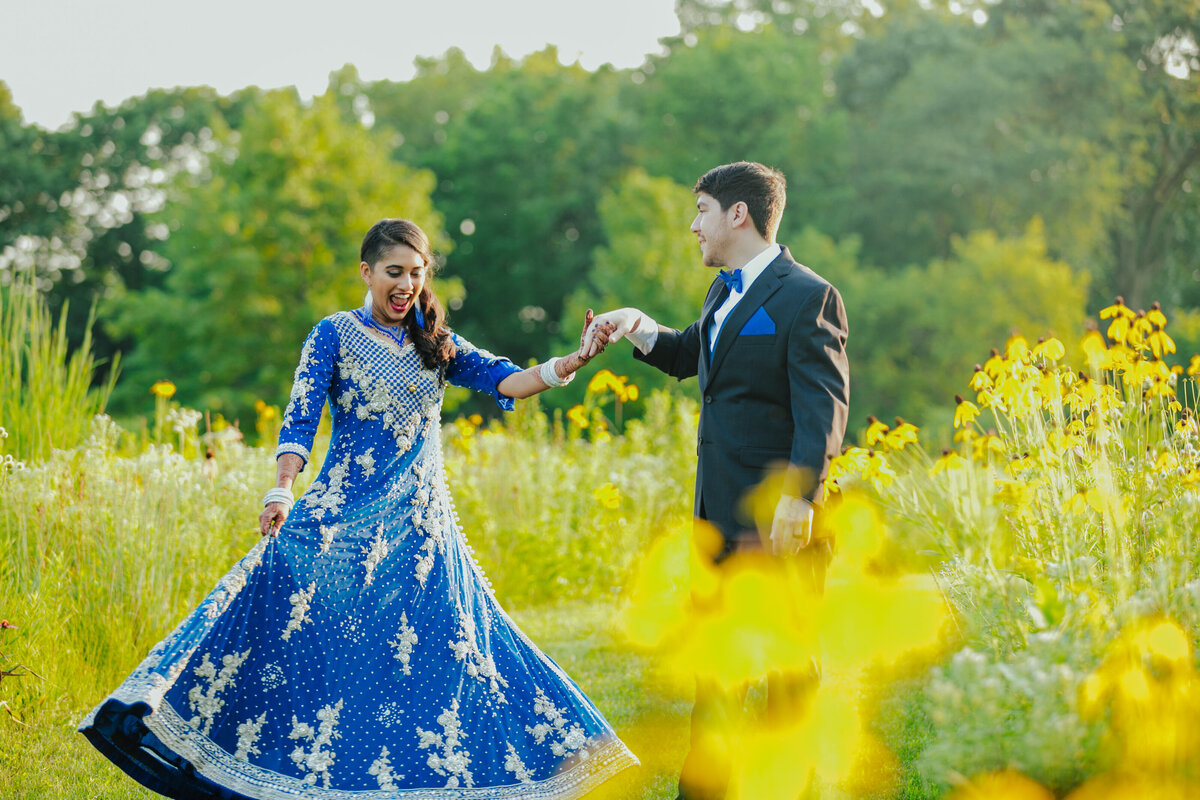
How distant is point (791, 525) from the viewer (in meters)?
2.98

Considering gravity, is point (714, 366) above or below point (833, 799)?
above

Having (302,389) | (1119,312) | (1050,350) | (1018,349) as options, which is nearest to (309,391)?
(302,389)

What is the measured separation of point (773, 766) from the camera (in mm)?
3369

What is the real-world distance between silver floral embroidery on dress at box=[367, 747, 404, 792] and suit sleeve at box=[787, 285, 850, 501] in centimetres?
139

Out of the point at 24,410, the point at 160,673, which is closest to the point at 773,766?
the point at 160,673

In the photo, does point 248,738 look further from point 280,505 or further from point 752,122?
point 752,122

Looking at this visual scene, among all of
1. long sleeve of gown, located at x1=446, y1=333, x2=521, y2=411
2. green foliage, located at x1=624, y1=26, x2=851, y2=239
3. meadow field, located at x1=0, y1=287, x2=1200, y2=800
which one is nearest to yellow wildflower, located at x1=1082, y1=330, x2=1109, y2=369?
meadow field, located at x1=0, y1=287, x2=1200, y2=800

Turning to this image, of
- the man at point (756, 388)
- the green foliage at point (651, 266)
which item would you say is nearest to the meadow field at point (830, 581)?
the man at point (756, 388)

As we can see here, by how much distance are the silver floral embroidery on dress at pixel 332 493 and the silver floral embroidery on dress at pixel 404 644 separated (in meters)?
0.40

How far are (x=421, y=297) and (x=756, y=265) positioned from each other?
3.60 ft

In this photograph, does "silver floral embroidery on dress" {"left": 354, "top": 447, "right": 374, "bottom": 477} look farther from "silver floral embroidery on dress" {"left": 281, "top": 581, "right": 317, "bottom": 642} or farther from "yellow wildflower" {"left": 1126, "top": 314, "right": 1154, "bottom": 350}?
"yellow wildflower" {"left": 1126, "top": 314, "right": 1154, "bottom": 350}

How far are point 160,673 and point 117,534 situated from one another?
78.5 inches

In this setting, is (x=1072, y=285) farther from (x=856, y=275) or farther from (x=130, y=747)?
(x=130, y=747)

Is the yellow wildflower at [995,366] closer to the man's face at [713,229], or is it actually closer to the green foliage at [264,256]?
the man's face at [713,229]
